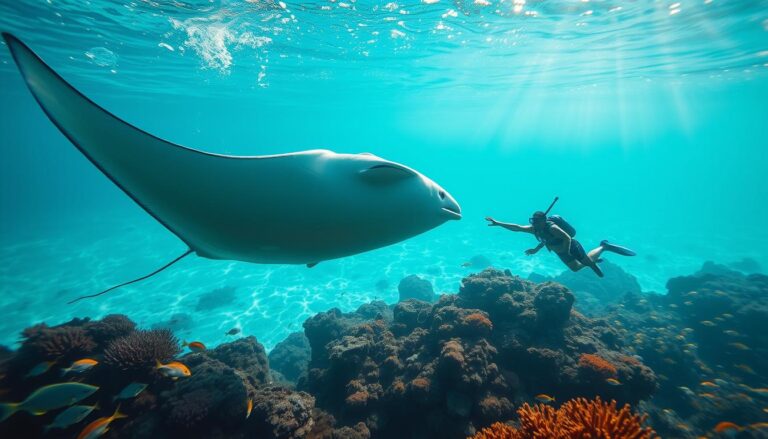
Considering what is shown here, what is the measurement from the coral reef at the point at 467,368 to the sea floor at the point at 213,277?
959 cm

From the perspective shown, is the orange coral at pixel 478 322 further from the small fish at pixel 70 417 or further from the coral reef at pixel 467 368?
the small fish at pixel 70 417

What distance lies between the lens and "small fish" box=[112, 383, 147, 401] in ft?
13.9

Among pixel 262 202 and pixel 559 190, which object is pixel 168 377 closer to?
pixel 262 202

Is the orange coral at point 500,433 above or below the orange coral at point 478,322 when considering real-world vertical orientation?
above

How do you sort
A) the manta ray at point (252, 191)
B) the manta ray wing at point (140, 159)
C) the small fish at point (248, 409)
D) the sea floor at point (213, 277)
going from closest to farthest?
the manta ray wing at point (140, 159) < the manta ray at point (252, 191) < the small fish at point (248, 409) < the sea floor at point (213, 277)

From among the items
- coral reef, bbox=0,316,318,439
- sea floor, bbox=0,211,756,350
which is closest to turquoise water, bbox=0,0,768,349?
sea floor, bbox=0,211,756,350

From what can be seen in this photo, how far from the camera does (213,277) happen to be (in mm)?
21547

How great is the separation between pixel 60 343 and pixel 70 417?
2.02 metres

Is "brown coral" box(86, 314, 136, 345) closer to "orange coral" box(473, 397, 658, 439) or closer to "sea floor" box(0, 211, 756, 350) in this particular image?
"orange coral" box(473, 397, 658, 439)

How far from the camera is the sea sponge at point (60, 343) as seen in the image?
520 cm

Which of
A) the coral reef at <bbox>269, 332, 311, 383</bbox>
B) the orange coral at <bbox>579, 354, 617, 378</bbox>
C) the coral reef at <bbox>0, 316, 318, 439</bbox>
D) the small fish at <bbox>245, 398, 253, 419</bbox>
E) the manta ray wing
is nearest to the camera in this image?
the manta ray wing

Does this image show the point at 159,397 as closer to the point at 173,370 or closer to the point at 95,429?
the point at 173,370

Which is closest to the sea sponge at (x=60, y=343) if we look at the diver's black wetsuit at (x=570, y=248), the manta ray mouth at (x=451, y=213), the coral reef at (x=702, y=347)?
the manta ray mouth at (x=451, y=213)

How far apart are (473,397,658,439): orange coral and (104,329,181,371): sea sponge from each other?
4.97 metres
